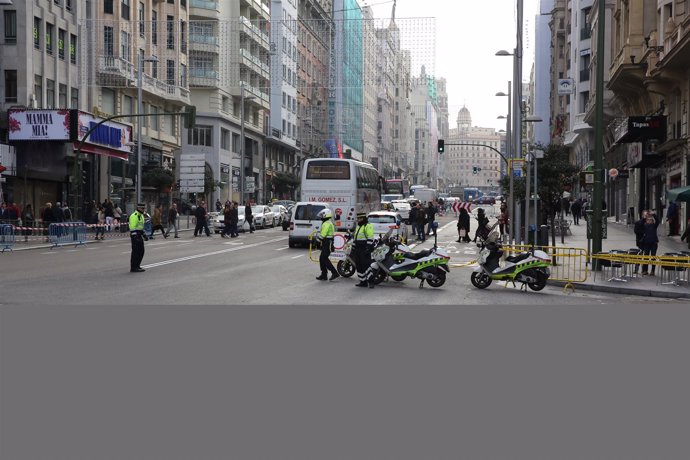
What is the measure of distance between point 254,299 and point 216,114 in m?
51.8

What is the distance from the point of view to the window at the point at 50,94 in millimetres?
43469

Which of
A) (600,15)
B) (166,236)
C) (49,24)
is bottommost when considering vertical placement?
(166,236)

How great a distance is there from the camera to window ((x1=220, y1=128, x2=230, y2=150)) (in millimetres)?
67500

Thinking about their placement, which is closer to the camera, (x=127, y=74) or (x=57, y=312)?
(x=57, y=312)

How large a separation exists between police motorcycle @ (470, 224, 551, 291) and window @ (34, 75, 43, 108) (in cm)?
3043

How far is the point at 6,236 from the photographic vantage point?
29.0 metres

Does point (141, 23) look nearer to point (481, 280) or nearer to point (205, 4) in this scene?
point (205, 4)

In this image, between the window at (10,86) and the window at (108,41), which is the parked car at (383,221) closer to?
the window at (10,86)

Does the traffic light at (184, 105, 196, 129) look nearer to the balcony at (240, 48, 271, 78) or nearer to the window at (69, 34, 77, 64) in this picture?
the window at (69, 34, 77, 64)

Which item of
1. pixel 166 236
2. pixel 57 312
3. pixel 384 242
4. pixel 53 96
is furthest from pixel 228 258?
pixel 53 96

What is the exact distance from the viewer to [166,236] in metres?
42.1

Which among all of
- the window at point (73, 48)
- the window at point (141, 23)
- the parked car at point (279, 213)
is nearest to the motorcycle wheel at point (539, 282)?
the window at point (73, 48)

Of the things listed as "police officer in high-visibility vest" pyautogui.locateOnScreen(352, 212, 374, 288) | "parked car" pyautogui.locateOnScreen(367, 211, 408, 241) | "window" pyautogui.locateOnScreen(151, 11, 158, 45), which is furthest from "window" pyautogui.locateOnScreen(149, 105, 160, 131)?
"police officer in high-visibility vest" pyautogui.locateOnScreen(352, 212, 374, 288)

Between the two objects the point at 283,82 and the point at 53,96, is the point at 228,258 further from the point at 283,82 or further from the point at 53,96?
the point at 283,82
